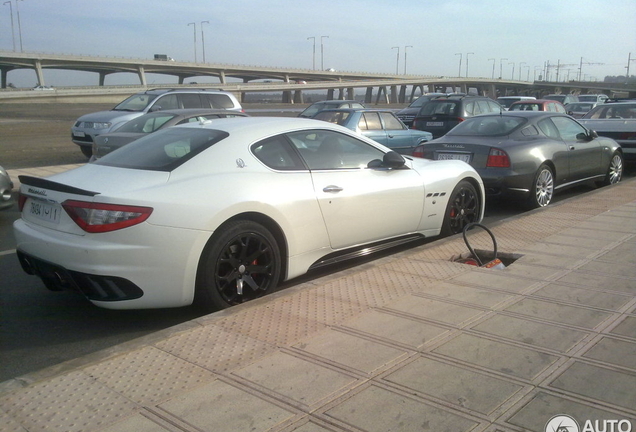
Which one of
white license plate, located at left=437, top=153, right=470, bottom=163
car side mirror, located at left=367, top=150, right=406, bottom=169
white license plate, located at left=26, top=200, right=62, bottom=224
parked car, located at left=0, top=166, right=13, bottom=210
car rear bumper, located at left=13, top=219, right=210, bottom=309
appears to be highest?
car side mirror, located at left=367, top=150, right=406, bottom=169

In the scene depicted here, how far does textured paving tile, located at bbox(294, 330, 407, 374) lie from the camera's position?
11.0 feet

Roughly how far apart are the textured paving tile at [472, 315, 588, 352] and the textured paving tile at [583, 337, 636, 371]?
0.41 ft

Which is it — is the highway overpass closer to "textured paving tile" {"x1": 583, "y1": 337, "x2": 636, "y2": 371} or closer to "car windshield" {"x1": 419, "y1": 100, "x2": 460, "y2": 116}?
"car windshield" {"x1": 419, "y1": 100, "x2": 460, "y2": 116}

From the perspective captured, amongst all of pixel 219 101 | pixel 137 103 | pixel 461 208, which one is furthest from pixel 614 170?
pixel 137 103

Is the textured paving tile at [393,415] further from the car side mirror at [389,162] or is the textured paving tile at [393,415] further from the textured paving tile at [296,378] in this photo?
the car side mirror at [389,162]

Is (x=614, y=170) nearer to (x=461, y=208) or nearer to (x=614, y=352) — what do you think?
(x=461, y=208)

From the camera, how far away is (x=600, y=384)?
308cm

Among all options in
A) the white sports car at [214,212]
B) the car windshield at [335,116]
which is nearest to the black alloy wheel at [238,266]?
the white sports car at [214,212]

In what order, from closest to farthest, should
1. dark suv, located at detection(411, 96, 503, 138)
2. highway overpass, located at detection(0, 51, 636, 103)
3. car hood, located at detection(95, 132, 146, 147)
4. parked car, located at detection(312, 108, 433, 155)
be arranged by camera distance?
car hood, located at detection(95, 132, 146, 147) → parked car, located at detection(312, 108, 433, 155) → dark suv, located at detection(411, 96, 503, 138) → highway overpass, located at detection(0, 51, 636, 103)

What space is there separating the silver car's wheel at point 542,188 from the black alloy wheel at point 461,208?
75.4 inches

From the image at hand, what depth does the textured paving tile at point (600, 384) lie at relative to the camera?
116 inches

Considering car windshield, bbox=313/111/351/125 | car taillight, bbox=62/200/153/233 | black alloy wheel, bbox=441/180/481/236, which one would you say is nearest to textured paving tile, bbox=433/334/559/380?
car taillight, bbox=62/200/153/233

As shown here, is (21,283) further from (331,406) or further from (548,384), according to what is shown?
(548,384)

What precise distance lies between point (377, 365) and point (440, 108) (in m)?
14.8
